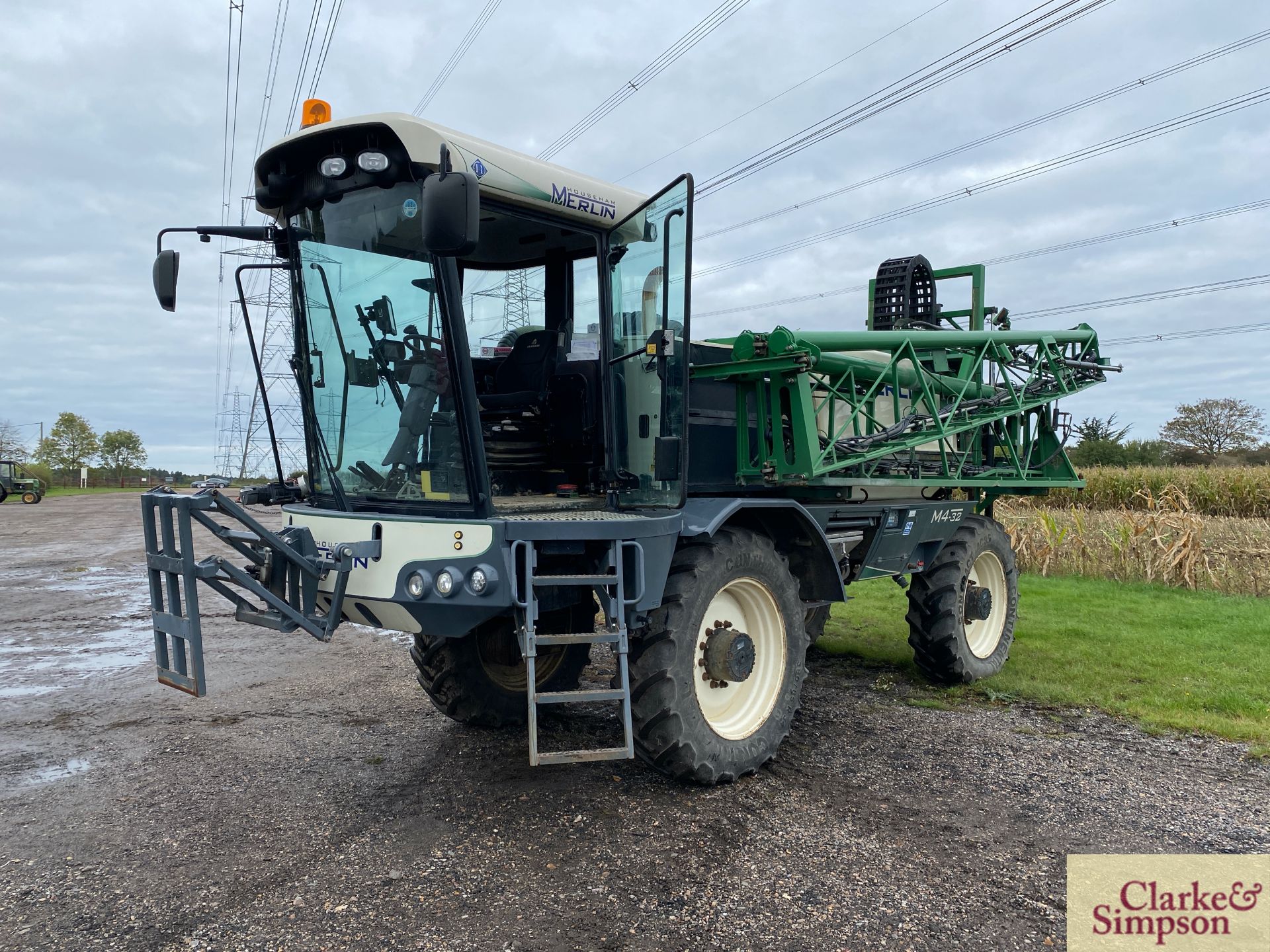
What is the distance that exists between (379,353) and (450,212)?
3.54 feet

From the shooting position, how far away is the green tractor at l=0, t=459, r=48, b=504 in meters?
36.2

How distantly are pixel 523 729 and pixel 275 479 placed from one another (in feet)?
6.93

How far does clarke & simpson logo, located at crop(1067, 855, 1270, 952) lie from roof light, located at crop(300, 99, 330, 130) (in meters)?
4.41

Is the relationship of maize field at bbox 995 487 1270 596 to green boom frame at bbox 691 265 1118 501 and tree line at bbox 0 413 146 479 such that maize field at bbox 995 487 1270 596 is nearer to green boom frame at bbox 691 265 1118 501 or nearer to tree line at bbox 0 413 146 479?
green boom frame at bbox 691 265 1118 501

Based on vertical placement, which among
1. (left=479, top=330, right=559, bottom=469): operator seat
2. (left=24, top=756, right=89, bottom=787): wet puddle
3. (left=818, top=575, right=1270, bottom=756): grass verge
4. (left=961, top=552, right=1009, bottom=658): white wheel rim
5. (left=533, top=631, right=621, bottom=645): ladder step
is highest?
(left=479, top=330, right=559, bottom=469): operator seat

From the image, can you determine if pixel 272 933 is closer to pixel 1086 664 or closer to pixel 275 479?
pixel 275 479

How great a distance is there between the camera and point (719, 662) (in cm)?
438

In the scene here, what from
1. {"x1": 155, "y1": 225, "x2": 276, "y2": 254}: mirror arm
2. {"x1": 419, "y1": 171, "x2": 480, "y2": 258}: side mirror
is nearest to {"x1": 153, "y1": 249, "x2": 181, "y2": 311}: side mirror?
{"x1": 155, "y1": 225, "x2": 276, "y2": 254}: mirror arm

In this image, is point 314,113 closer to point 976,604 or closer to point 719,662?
point 719,662

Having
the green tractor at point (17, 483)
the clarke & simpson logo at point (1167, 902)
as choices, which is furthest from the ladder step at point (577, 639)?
the green tractor at point (17, 483)

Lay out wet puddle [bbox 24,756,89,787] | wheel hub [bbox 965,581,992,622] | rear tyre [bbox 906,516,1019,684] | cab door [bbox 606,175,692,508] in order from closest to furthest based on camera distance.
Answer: cab door [bbox 606,175,692,508] → wet puddle [bbox 24,756,89,787] → rear tyre [bbox 906,516,1019,684] → wheel hub [bbox 965,581,992,622]

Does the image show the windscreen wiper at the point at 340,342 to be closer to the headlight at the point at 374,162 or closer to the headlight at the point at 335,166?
the headlight at the point at 335,166

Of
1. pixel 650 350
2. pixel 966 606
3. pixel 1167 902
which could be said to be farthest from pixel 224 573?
pixel 966 606

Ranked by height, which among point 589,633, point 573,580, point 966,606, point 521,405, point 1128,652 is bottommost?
point 1128,652
